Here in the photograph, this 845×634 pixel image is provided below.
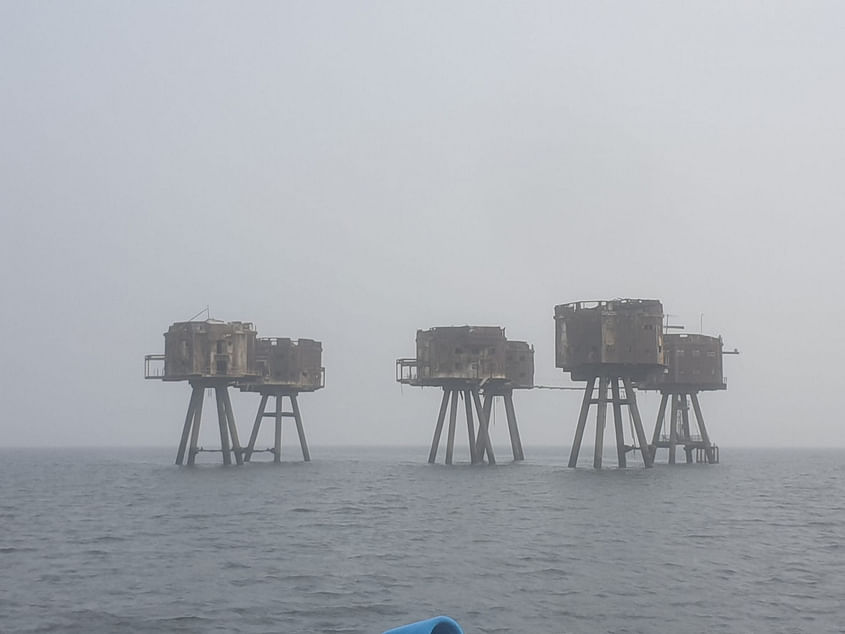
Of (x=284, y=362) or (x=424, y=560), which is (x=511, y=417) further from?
(x=424, y=560)

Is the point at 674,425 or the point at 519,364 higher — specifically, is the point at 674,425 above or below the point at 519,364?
below

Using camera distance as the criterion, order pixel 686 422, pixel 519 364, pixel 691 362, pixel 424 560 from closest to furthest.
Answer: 1. pixel 424 560
2. pixel 691 362
3. pixel 519 364
4. pixel 686 422

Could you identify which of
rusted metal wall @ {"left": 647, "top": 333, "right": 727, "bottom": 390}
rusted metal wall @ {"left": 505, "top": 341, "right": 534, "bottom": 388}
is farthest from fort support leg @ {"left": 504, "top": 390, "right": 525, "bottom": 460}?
rusted metal wall @ {"left": 647, "top": 333, "right": 727, "bottom": 390}

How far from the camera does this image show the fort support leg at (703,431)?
275 ft

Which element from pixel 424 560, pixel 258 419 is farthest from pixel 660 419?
pixel 424 560

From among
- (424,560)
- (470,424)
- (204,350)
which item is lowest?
(424,560)

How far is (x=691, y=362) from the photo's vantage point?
7944 cm

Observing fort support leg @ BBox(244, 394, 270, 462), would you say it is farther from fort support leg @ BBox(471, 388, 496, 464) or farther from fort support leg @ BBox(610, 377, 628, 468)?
fort support leg @ BBox(610, 377, 628, 468)

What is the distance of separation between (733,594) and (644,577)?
259 cm

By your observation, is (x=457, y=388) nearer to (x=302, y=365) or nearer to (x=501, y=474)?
(x=501, y=474)

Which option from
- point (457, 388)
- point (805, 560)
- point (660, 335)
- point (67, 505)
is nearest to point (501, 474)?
point (457, 388)

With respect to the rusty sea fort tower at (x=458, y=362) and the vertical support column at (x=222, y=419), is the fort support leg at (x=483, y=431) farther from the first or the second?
the vertical support column at (x=222, y=419)

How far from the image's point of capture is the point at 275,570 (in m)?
28.2

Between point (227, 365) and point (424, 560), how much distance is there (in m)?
42.4
